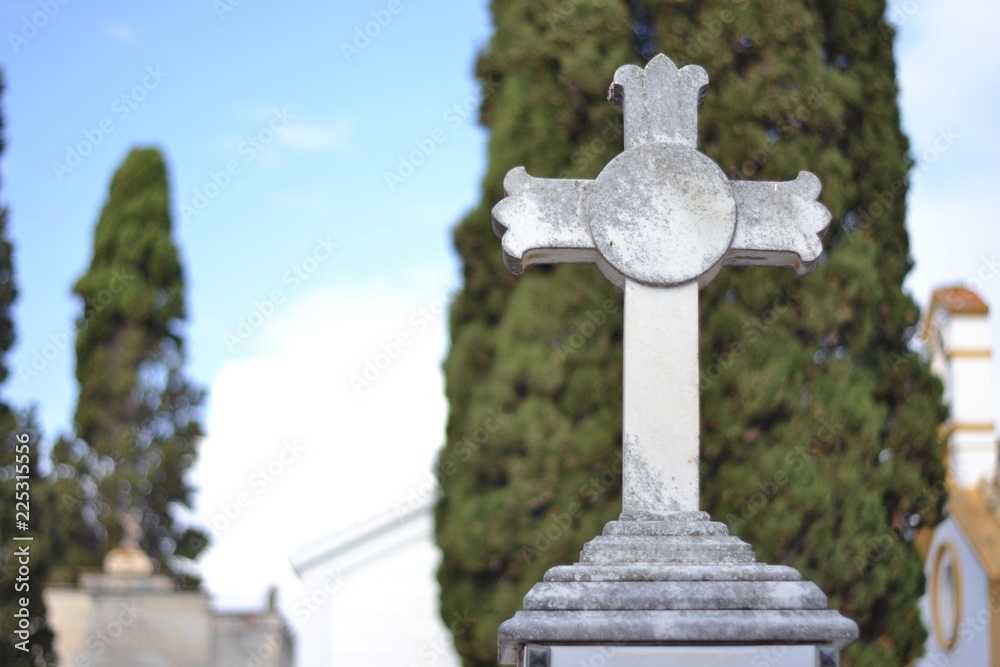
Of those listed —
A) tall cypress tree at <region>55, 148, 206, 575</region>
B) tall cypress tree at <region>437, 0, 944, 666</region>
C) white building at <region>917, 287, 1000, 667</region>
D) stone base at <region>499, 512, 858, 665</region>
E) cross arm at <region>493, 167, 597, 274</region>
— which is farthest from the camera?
tall cypress tree at <region>55, 148, 206, 575</region>

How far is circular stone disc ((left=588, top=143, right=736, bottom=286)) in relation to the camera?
4066 mm

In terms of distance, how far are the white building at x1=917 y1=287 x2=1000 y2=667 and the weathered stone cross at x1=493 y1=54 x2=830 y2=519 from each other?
7.95 metres

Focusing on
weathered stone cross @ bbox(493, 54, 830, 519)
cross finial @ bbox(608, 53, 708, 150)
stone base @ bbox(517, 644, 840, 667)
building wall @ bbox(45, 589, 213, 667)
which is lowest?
building wall @ bbox(45, 589, 213, 667)

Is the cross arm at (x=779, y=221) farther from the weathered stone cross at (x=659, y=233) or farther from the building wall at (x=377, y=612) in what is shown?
the building wall at (x=377, y=612)

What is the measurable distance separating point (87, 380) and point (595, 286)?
19.0m

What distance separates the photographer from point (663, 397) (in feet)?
A: 13.1

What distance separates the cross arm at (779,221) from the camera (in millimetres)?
4152

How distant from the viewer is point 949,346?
12.5 meters

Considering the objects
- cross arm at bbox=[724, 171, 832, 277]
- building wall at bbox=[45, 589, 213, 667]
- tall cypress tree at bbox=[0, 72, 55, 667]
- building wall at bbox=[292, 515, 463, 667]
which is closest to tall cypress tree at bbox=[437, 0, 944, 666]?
cross arm at bbox=[724, 171, 832, 277]

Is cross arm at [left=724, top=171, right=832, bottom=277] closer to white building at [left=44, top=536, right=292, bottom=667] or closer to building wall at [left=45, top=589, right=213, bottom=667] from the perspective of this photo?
white building at [left=44, top=536, right=292, bottom=667]

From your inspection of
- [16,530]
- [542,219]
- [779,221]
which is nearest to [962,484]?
[779,221]

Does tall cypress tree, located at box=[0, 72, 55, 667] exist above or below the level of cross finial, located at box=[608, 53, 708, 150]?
below

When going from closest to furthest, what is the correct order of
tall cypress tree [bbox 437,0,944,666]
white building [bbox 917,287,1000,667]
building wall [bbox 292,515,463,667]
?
tall cypress tree [bbox 437,0,944,666] < white building [bbox 917,287,1000,667] < building wall [bbox 292,515,463,667]

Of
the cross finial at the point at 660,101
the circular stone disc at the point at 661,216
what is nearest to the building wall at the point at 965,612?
the circular stone disc at the point at 661,216
